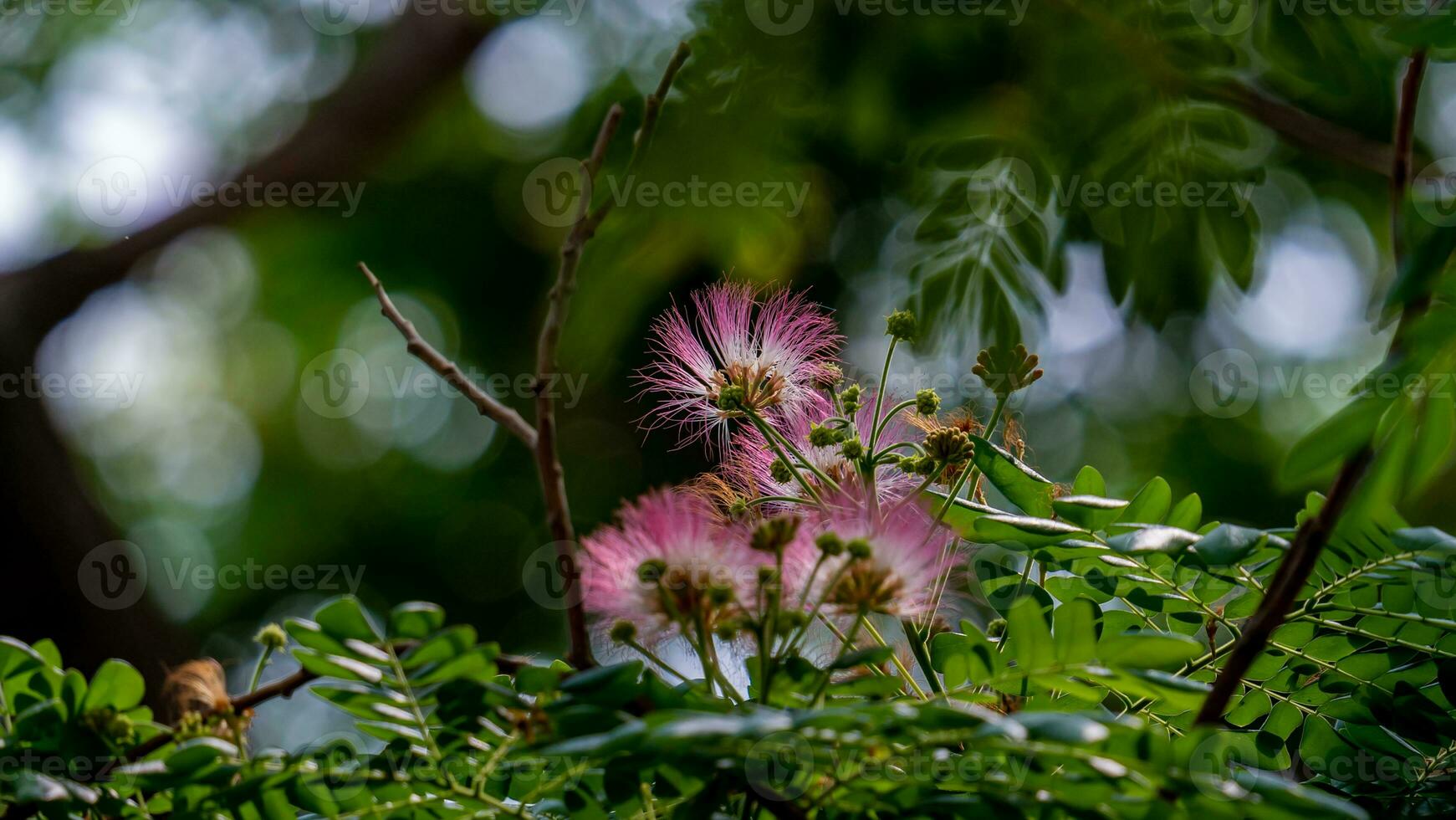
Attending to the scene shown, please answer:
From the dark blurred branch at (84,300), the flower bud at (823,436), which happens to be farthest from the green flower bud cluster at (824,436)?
the dark blurred branch at (84,300)

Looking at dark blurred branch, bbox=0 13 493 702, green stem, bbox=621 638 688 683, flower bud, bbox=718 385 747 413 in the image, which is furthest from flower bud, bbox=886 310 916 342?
dark blurred branch, bbox=0 13 493 702

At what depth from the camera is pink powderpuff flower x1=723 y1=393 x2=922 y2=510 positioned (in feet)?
2.95

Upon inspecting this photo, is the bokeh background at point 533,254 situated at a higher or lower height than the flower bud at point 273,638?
higher

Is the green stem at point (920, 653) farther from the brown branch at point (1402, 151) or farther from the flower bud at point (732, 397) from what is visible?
the brown branch at point (1402, 151)

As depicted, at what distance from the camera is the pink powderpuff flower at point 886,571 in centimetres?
67

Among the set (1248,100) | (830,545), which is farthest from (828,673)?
(1248,100)

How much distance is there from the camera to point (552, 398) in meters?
0.60

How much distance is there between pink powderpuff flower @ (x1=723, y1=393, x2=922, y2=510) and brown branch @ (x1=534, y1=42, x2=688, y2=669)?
26cm

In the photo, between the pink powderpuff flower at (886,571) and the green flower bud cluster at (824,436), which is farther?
the green flower bud cluster at (824,436)

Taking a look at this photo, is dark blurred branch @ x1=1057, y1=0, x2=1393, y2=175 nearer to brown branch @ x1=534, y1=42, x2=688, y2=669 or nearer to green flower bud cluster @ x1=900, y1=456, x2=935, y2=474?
green flower bud cluster @ x1=900, y1=456, x2=935, y2=474

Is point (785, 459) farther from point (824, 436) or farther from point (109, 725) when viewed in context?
point (109, 725)

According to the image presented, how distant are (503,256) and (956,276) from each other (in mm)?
2334

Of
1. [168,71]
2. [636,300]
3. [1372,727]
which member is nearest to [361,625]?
[1372,727]

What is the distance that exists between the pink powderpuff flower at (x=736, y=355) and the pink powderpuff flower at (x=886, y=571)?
0.73ft
